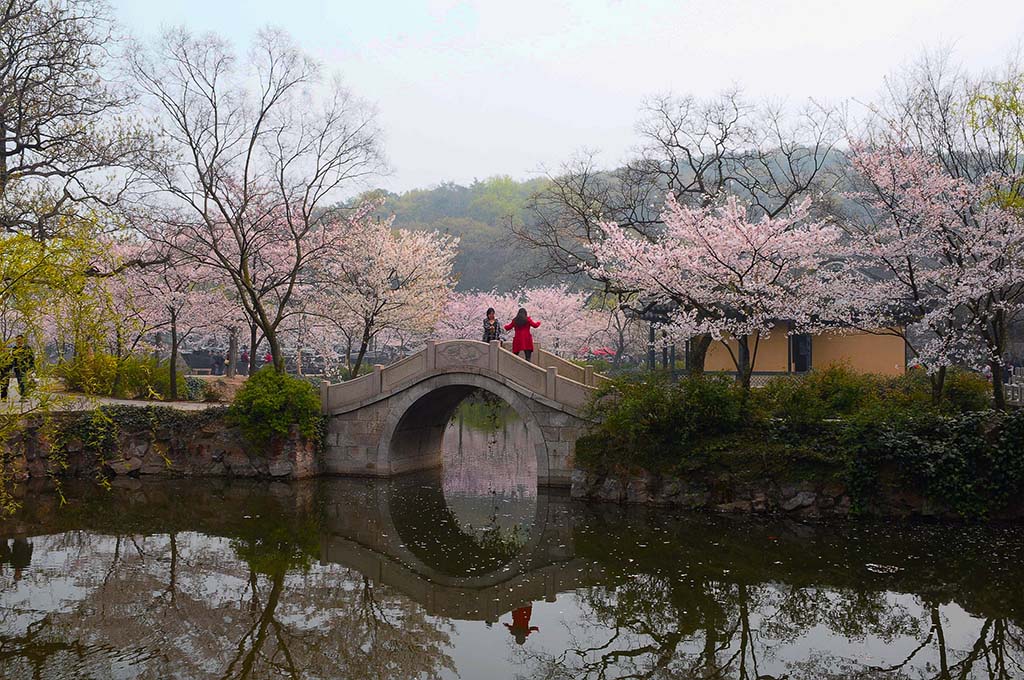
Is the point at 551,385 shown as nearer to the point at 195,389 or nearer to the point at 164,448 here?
the point at 164,448

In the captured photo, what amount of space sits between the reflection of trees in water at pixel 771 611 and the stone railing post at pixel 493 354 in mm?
6058

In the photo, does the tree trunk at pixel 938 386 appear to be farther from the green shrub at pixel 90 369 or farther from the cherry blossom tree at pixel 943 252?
the green shrub at pixel 90 369

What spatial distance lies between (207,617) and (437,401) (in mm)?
11669

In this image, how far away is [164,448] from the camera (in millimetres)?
20266

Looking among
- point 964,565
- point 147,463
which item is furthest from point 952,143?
point 147,463

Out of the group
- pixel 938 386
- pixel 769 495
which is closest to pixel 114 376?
pixel 769 495

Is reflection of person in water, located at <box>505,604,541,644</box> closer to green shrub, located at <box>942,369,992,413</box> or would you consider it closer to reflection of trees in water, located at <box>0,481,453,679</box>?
reflection of trees in water, located at <box>0,481,453,679</box>

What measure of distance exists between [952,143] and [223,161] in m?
16.8

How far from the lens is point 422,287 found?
1149 inches

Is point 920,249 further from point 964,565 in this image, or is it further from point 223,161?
point 223,161

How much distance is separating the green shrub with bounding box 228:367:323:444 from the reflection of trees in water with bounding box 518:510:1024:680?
29.0ft

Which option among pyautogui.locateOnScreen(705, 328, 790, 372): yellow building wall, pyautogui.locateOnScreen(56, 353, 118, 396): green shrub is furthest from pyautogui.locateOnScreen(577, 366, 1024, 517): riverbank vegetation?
pyautogui.locateOnScreen(56, 353, 118, 396): green shrub

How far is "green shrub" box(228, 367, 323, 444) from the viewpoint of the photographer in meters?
19.5

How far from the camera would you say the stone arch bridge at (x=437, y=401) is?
714 inches
